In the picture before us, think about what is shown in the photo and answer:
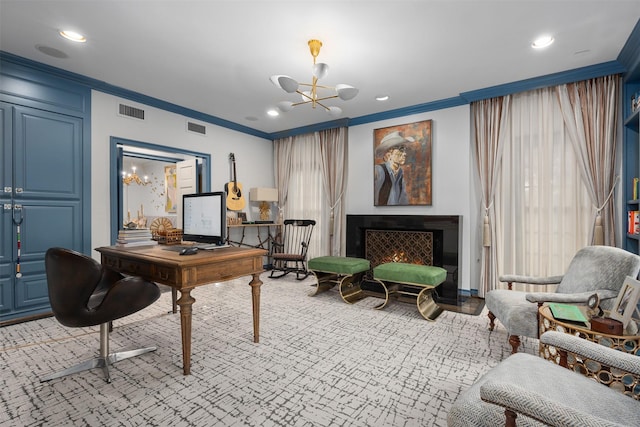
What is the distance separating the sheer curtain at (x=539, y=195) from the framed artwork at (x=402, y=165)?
984 millimetres

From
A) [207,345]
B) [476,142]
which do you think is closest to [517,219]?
[476,142]

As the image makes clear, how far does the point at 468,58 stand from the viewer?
3.15 m

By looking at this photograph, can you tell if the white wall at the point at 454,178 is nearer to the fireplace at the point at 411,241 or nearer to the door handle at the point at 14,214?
the fireplace at the point at 411,241

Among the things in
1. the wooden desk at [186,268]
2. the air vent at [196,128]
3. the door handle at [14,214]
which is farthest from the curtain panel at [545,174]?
the door handle at [14,214]

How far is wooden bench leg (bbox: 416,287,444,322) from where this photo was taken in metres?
3.24

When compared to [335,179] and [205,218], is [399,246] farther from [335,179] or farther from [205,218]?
[205,218]

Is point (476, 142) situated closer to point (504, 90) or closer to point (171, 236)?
point (504, 90)

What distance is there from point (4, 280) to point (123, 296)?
231 centimetres

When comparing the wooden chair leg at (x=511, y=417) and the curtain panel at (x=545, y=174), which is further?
the curtain panel at (x=545, y=174)

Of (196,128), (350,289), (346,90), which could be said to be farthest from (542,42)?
(196,128)

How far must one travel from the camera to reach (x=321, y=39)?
2.82 metres

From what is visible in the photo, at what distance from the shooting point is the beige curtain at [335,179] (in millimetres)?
5324

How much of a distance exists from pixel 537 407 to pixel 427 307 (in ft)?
8.40

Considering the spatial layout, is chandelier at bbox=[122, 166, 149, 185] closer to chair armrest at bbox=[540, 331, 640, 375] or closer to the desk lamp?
the desk lamp
